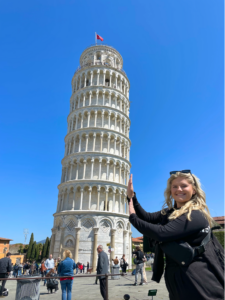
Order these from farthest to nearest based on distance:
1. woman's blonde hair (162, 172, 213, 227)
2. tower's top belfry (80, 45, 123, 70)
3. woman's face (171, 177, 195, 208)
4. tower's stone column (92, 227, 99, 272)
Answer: tower's top belfry (80, 45, 123, 70) → tower's stone column (92, 227, 99, 272) → woman's face (171, 177, 195, 208) → woman's blonde hair (162, 172, 213, 227)

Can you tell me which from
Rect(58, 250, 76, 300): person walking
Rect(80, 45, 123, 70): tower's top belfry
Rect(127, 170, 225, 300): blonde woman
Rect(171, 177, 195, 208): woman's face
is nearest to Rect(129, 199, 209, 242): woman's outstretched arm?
Rect(127, 170, 225, 300): blonde woman

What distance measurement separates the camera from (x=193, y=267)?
1869 mm

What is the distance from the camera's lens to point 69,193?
34156 mm

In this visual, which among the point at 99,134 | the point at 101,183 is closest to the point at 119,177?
the point at 101,183

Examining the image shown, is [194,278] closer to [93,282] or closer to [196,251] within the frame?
[196,251]

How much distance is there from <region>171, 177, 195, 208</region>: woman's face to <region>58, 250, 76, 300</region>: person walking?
22.0ft

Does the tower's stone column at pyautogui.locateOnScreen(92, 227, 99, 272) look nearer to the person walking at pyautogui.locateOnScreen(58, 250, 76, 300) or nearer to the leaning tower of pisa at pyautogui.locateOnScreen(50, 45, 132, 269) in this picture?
the leaning tower of pisa at pyautogui.locateOnScreen(50, 45, 132, 269)

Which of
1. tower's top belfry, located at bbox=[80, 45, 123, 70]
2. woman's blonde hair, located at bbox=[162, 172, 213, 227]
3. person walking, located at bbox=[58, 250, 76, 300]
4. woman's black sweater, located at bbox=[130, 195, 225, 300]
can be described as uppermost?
tower's top belfry, located at bbox=[80, 45, 123, 70]

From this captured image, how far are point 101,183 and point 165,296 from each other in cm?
2565

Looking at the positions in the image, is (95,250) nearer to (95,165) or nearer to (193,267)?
(95,165)

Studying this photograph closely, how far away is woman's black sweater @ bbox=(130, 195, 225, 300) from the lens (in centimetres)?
180

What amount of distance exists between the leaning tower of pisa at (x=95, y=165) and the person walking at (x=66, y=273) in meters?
22.8

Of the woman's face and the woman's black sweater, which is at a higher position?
the woman's face

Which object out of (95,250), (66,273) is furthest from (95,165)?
(66,273)
